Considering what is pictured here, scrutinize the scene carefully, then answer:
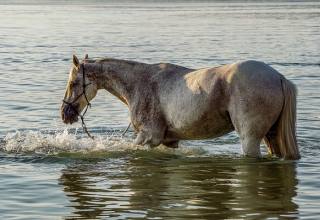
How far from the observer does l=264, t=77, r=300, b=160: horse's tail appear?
1044cm

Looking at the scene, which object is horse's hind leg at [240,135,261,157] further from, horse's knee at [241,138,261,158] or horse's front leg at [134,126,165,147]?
horse's front leg at [134,126,165,147]

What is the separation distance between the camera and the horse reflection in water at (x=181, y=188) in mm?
8820

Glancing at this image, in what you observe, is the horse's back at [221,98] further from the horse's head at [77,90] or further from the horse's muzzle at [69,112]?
the horse's muzzle at [69,112]

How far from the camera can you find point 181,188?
10023 millimetres

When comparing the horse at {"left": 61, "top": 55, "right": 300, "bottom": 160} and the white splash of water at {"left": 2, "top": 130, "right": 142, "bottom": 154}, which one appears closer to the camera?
→ the horse at {"left": 61, "top": 55, "right": 300, "bottom": 160}

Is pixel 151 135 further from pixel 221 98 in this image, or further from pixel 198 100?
pixel 221 98

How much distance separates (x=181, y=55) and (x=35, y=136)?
669 inches

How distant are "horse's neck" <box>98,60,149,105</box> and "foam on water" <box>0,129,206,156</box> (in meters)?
0.80

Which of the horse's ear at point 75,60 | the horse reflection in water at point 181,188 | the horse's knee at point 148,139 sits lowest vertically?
the horse reflection in water at point 181,188

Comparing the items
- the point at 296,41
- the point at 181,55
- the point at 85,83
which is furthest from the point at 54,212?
the point at 296,41

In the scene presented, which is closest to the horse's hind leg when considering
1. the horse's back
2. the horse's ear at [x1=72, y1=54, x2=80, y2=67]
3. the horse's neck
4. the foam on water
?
the horse's back

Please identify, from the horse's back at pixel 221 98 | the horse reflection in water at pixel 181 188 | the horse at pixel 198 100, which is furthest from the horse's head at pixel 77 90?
the horse's back at pixel 221 98

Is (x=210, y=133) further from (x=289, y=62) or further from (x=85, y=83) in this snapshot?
(x=289, y=62)

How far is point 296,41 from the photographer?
3609 cm
